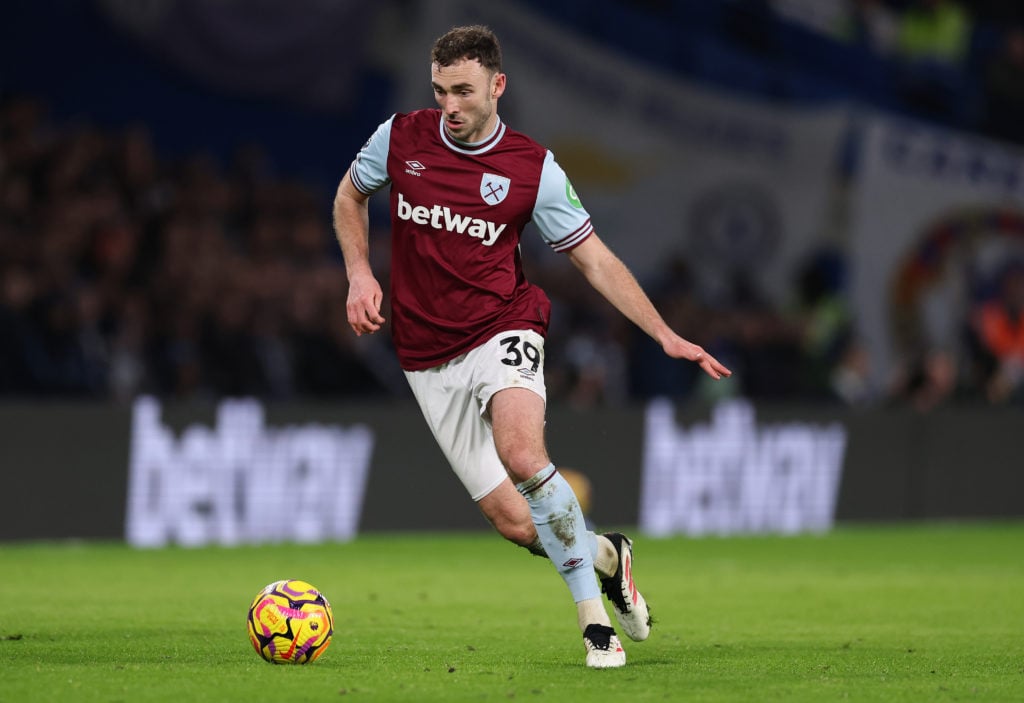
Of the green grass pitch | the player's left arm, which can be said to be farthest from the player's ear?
the green grass pitch

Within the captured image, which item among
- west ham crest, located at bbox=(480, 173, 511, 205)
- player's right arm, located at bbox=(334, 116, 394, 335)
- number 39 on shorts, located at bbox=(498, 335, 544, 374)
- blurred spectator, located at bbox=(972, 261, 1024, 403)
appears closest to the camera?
number 39 on shorts, located at bbox=(498, 335, 544, 374)

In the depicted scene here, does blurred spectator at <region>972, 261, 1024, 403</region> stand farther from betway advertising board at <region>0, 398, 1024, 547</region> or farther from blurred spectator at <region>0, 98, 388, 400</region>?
blurred spectator at <region>0, 98, 388, 400</region>

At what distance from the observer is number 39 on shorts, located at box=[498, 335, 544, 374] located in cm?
725

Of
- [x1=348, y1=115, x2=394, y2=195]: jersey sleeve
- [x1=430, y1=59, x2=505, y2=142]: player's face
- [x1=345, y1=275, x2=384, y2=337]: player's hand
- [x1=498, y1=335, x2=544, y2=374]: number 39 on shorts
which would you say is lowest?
[x1=498, y1=335, x2=544, y2=374]: number 39 on shorts

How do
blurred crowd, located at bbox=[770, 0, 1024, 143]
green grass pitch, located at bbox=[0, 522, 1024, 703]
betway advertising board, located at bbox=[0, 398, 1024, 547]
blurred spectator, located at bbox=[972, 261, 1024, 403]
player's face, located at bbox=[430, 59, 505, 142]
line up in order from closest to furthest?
green grass pitch, located at bbox=[0, 522, 1024, 703] → player's face, located at bbox=[430, 59, 505, 142] → betway advertising board, located at bbox=[0, 398, 1024, 547] → blurred spectator, located at bbox=[972, 261, 1024, 403] → blurred crowd, located at bbox=[770, 0, 1024, 143]

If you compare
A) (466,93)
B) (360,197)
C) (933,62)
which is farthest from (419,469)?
(933,62)

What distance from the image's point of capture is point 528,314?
7.44 m

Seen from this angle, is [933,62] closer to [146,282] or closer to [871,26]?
[871,26]

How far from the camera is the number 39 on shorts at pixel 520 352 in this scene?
725 cm

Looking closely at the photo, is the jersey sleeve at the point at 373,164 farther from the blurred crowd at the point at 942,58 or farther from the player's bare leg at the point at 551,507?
the blurred crowd at the point at 942,58

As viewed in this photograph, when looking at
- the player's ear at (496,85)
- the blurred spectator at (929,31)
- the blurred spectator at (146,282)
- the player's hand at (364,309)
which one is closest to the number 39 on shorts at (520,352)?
the player's hand at (364,309)

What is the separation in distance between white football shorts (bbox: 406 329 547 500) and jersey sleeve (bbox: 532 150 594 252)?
409 mm

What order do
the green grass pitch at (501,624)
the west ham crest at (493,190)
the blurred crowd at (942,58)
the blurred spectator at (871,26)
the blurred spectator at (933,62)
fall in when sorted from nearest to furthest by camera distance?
the green grass pitch at (501,624)
the west ham crest at (493,190)
the blurred spectator at (871,26)
the blurred crowd at (942,58)
the blurred spectator at (933,62)

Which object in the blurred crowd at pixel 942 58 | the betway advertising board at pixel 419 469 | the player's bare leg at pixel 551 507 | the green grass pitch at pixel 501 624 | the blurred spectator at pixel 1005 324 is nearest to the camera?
the green grass pitch at pixel 501 624
